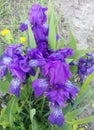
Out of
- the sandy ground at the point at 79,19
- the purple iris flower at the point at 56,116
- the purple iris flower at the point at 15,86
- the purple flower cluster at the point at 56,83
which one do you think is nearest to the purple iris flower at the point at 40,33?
the purple flower cluster at the point at 56,83

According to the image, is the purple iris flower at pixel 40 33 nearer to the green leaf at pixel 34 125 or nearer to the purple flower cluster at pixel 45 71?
the purple flower cluster at pixel 45 71

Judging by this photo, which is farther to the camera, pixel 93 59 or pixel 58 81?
pixel 93 59

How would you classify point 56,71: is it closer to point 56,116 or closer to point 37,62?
point 37,62

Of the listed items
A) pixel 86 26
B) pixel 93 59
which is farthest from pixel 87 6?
pixel 93 59

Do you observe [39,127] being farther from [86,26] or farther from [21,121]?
[86,26]

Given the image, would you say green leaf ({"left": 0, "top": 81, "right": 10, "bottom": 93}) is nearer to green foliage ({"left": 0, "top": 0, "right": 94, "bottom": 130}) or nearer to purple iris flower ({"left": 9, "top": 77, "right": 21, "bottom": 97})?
green foliage ({"left": 0, "top": 0, "right": 94, "bottom": 130})

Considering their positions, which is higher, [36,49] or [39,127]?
[36,49]

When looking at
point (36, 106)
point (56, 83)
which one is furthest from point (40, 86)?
point (36, 106)
